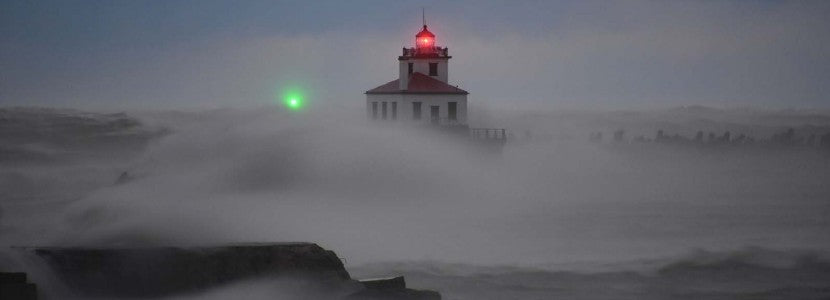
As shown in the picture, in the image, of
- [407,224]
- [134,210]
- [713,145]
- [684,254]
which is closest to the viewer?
[134,210]

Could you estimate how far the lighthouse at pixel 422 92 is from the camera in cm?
2119

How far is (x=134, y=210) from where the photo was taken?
11.6 meters

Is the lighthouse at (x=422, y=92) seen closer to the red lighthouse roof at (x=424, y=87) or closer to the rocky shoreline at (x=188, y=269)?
the red lighthouse roof at (x=424, y=87)

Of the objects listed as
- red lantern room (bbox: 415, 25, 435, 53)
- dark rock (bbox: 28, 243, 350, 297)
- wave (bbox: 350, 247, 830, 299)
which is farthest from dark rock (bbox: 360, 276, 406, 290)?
red lantern room (bbox: 415, 25, 435, 53)

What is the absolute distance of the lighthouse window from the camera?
21.2 m

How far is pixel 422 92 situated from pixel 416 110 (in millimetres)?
412

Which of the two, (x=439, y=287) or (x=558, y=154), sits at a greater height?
(x=558, y=154)

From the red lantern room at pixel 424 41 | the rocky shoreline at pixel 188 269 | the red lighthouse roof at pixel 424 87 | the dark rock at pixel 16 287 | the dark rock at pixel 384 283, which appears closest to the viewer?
the dark rock at pixel 16 287

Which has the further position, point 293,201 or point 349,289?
point 293,201

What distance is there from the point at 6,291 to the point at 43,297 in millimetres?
420

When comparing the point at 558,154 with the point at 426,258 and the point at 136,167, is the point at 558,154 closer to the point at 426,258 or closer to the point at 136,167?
the point at 136,167

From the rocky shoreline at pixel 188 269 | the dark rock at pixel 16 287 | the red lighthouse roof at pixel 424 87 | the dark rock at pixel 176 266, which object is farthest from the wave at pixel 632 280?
the red lighthouse roof at pixel 424 87

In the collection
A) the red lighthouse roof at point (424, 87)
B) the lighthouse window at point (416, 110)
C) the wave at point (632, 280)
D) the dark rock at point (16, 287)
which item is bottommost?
the wave at point (632, 280)

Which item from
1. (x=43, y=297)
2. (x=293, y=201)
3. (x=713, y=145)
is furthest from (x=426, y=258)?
(x=713, y=145)
